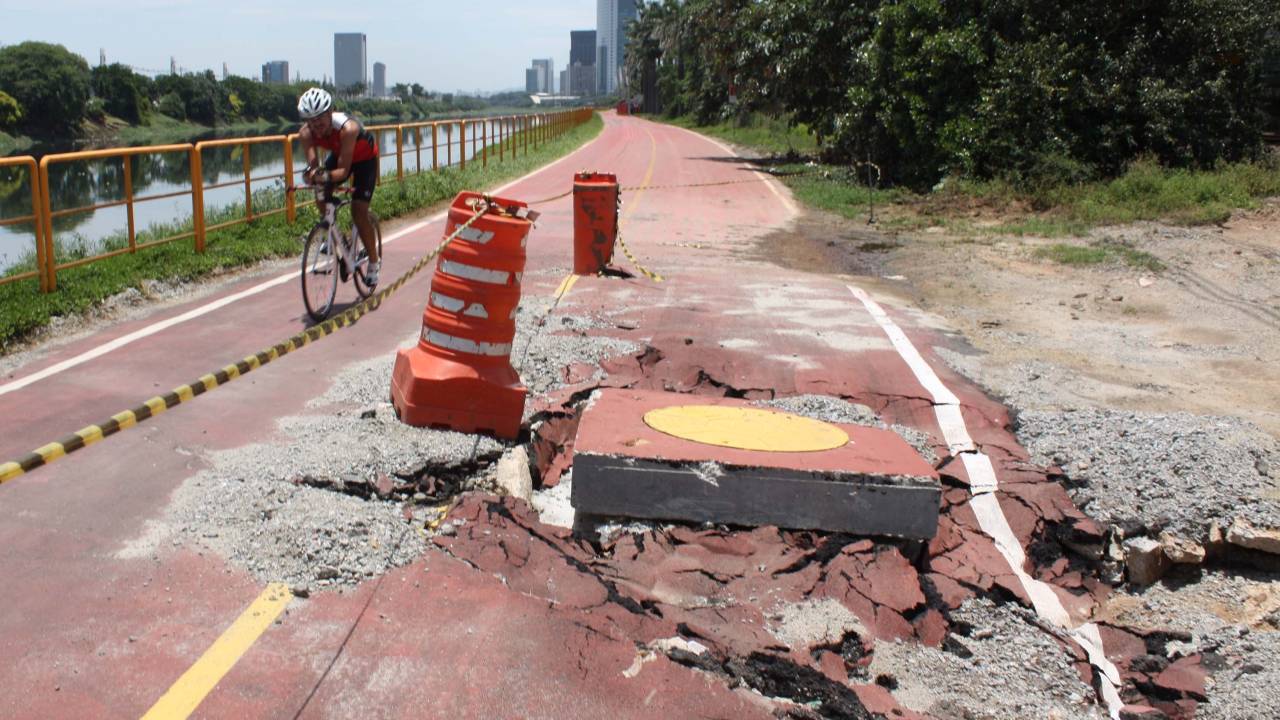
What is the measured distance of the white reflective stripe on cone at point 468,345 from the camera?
661 cm

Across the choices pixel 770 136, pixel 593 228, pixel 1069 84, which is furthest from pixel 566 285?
pixel 770 136

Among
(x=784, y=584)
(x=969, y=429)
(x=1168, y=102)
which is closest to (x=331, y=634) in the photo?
(x=784, y=584)

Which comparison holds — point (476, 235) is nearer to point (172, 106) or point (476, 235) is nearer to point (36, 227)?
point (36, 227)

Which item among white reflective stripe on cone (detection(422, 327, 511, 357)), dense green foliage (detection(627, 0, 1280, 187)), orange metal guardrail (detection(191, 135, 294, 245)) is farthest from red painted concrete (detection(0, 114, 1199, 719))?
dense green foliage (detection(627, 0, 1280, 187))

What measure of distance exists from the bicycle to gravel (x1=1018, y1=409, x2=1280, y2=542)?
18.8 ft

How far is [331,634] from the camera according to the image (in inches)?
165

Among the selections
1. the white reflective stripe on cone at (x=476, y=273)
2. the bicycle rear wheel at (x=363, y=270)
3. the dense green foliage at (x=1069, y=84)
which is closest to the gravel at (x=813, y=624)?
the white reflective stripe on cone at (x=476, y=273)

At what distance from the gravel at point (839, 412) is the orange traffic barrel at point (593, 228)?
550cm

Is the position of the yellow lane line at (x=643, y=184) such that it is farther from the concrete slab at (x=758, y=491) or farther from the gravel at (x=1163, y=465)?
the concrete slab at (x=758, y=491)

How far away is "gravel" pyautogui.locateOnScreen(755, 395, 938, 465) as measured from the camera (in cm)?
702

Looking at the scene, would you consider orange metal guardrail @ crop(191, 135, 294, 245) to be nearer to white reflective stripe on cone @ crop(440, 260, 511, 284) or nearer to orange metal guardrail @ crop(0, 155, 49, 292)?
→ orange metal guardrail @ crop(0, 155, 49, 292)

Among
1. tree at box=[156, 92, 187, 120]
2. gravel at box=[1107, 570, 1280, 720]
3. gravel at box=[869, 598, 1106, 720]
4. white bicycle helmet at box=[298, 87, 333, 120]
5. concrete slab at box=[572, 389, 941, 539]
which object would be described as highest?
tree at box=[156, 92, 187, 120]

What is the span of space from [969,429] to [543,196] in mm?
18512

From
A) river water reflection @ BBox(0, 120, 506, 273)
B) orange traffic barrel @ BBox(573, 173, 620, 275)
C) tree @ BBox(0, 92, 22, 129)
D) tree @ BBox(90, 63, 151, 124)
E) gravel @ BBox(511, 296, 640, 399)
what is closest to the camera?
gravel @ BBox(511, 296, 640, 399)
